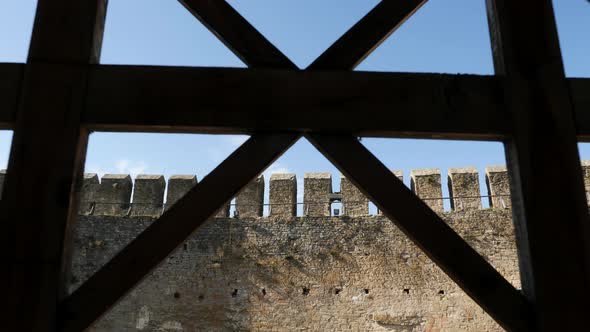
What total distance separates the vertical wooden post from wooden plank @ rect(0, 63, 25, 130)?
0.05 metres

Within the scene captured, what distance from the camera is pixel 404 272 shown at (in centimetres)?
1188

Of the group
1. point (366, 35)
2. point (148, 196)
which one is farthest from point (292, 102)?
point (148, 196)

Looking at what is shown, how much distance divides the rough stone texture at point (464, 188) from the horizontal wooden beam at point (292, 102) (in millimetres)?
10368

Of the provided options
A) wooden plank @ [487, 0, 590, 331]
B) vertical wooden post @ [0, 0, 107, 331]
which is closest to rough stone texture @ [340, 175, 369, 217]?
wooden plank @ [487, 0, 590, 331]

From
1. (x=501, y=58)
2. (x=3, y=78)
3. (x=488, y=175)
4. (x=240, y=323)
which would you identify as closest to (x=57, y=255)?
(x=3, y=78)

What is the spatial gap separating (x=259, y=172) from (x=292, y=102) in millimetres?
303

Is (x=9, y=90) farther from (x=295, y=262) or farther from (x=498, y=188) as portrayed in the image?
(x=498, y=188)

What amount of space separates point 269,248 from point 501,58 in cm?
1052

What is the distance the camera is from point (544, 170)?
1865 millimetres

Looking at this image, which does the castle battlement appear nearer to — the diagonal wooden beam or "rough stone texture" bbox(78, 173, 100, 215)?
"rough stone texture" bbox(78, 173, 100, 215)

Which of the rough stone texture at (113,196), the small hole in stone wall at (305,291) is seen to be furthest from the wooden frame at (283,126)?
the rough stone texture at (113,196)

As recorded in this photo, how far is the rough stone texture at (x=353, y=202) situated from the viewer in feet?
40.5

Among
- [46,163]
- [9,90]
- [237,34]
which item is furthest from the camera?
[237,34]

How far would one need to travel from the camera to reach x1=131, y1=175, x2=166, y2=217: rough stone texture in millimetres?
12547
